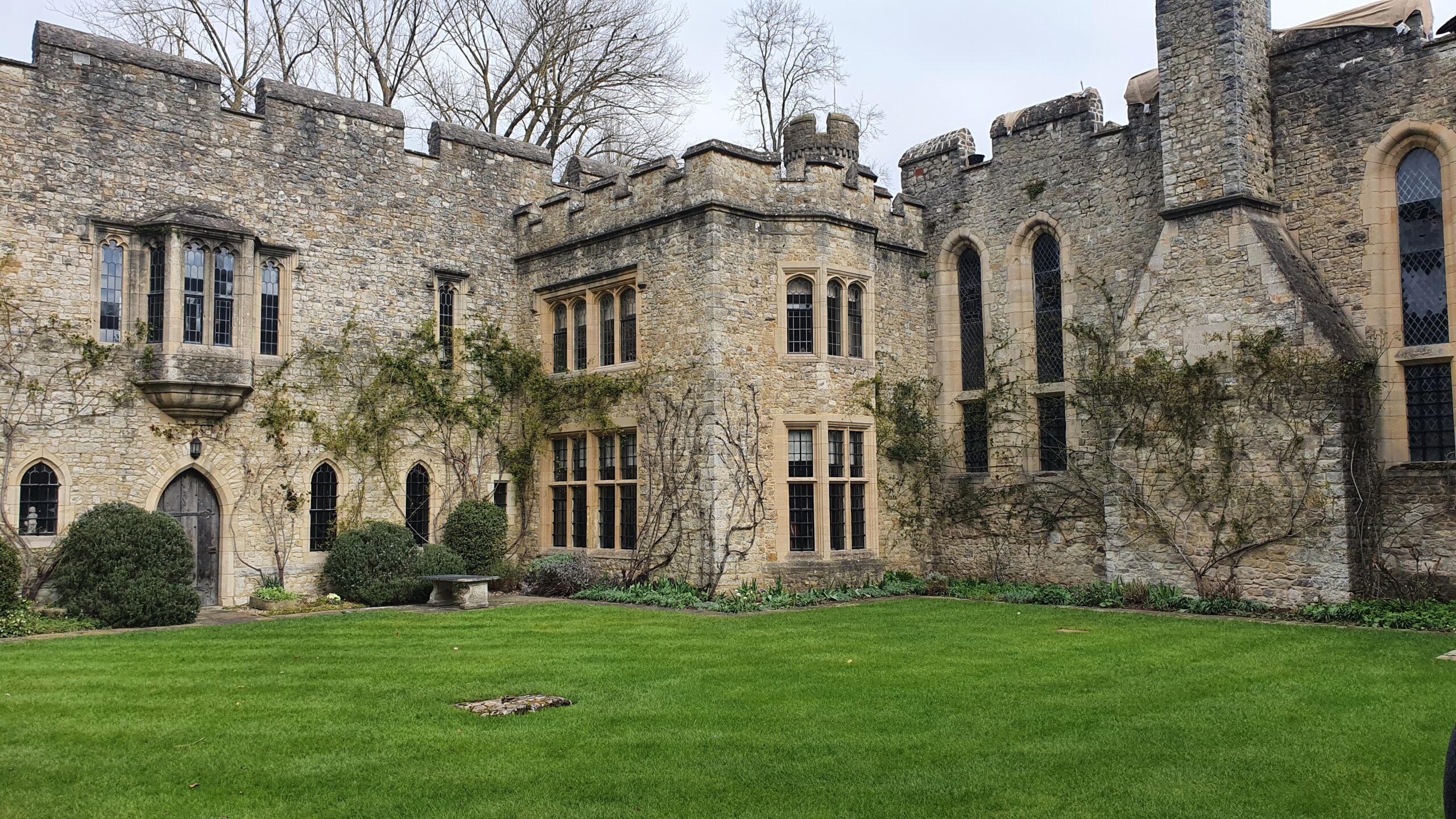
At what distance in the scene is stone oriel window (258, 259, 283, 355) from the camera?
17000 millimetres

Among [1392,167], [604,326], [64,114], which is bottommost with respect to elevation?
[604,326]

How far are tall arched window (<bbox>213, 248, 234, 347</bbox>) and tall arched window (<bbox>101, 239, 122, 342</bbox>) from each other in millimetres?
1257

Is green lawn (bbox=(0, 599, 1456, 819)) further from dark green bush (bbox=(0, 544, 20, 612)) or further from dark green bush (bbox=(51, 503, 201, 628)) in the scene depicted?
dark green bush (bbox=(0, 544, 20, 612))

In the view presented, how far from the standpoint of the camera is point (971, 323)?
741 inches

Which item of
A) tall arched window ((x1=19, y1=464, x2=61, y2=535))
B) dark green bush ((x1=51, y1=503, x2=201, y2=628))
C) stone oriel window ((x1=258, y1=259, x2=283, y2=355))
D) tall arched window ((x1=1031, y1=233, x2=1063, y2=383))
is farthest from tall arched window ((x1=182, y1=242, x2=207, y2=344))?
tall arched window ((x1=1031, y1=233, x2=1063, y2=383))

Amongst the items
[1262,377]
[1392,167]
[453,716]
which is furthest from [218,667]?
[1392,167]

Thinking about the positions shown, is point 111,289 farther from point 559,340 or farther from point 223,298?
point 559,340

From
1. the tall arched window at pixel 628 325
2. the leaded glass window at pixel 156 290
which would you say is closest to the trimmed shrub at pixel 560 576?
the tall arched window at pixel 628 325

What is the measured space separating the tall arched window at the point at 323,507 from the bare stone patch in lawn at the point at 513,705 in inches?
381

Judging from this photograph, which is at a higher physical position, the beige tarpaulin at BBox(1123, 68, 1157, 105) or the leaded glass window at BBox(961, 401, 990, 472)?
the beige tarpaulin at BBox(1123, 68, 1157, 105)

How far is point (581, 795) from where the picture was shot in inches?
249

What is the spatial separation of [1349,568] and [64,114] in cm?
1821

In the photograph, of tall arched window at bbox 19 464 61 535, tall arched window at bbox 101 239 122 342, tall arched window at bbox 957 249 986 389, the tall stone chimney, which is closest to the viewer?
the tall stone chimney

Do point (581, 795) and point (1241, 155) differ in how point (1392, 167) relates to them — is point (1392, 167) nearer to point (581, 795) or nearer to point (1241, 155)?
point (1241, 155)
